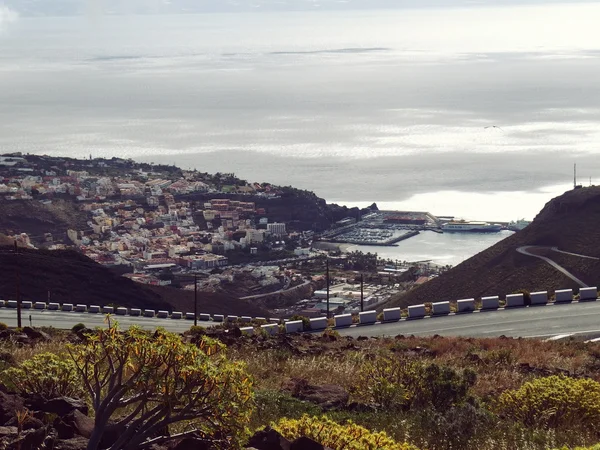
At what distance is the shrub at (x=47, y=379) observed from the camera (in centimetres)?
878

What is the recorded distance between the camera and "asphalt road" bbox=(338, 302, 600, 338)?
21312 mm

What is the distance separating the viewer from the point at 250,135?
128375 mm

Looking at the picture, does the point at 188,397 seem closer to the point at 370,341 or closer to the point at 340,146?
the point at 370,341

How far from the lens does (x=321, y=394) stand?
1064 cm

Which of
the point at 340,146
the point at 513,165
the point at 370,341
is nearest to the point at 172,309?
the point at 370,341

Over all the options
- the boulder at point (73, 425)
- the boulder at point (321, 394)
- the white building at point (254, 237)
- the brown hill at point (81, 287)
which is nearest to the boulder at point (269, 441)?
the boulder at point (73, 425)

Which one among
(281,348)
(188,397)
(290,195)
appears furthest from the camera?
(290,195)

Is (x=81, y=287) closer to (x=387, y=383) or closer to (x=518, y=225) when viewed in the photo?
(x=387, y=383)

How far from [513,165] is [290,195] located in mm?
30051

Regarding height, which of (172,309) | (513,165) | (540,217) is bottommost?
(172,309)

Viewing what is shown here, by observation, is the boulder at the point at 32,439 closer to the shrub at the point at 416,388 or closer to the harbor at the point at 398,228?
the shrub at the point at 416,388

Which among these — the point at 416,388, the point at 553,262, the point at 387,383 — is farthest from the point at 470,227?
the point at 387,383

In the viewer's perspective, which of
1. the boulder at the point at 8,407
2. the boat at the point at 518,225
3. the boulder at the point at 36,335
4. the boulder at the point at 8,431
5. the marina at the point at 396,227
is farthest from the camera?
the marina at the point at 396,227

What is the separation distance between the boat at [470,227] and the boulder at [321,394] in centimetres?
5677
